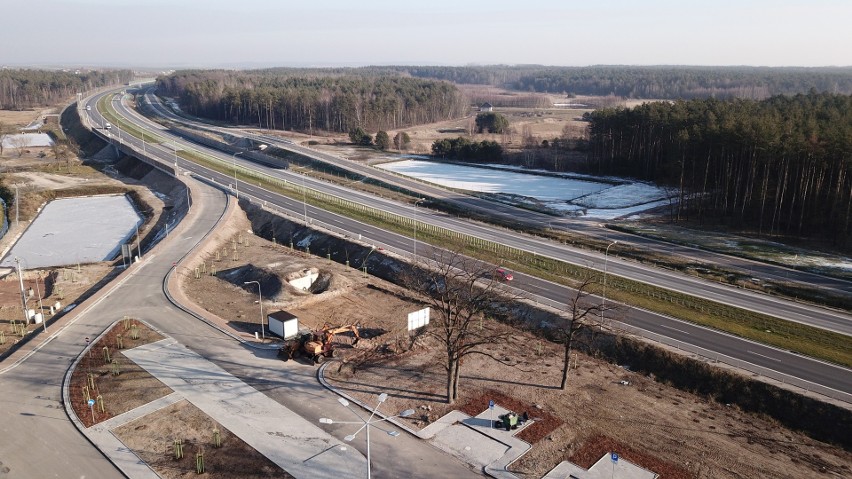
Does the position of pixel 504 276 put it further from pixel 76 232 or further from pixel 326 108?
pixel 326 108

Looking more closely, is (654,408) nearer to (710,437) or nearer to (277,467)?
(710,437)

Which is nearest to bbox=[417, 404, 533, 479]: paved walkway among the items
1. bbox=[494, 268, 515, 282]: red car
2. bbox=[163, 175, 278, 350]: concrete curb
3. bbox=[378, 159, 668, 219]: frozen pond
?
bbox=[163, 175, 278, 350]: concrete curb

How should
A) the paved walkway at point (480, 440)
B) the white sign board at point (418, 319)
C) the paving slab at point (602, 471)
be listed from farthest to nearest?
the white sign board at point (418, 319) < the paved walkway at point (480, 440) < the paving slab at point (602, 471)

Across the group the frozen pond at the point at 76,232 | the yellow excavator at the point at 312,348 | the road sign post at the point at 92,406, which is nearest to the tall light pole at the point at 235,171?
the frozen pond at the point at 76,232

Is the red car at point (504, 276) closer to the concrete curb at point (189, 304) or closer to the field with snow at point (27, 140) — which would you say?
the concrete curb at point (189, 304)

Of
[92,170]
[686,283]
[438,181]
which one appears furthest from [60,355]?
[92,170]

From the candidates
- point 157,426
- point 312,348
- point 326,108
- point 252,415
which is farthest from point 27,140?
point 252,415

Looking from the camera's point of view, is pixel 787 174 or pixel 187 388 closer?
pixel 187 388
